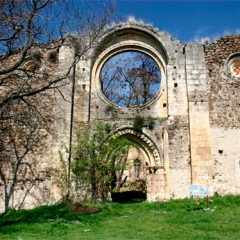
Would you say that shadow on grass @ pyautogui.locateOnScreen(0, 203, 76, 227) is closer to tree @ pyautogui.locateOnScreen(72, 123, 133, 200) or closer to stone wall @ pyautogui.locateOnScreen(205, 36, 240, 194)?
tree @ pyautogui.locateOnScreen(72, 123, 133, 200)

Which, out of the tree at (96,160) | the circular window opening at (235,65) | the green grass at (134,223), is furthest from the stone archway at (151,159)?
the circular window opening at (235,65)

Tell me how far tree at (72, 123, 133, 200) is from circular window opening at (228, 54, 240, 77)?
530 cm

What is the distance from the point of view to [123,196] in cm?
1895

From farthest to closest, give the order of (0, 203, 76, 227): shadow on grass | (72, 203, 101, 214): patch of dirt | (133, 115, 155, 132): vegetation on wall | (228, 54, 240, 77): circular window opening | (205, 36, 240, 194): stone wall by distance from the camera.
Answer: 1. (228, 54, 240, 77): circular window opening
2. (133, 115, 155, 132): vegetation on wall
3. (205, 36, 240, 194): stone wall
4. (72, 203, 101, 214): patch of dirt
5. (0, 203, 76, 227): shadow on grass

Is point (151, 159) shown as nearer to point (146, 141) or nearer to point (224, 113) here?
point (146, 141)

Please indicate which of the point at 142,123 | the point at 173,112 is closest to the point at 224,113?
the point at 173,112

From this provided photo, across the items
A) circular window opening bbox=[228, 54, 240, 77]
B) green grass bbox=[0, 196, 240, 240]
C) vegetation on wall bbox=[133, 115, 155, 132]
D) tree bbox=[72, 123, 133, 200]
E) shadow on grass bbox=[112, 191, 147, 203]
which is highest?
circular window opening bbox=[228, 54, 240, 77]

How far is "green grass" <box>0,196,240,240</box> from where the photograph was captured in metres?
8.45

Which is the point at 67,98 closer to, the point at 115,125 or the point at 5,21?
the point at 115,125

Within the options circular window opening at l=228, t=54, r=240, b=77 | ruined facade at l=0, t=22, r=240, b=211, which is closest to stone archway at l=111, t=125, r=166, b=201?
ruined facade at l=0, t=22, r=240, b=211

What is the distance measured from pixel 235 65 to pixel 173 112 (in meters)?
3.45

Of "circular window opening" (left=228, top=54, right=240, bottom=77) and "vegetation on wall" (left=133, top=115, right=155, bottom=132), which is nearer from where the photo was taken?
"vegetation on wall" (left=133, top=115, right=155, bottom=132)

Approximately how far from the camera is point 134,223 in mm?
10094

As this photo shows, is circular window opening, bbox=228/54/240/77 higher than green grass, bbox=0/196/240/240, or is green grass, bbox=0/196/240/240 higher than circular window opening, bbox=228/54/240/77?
circular window opening, bbox=228/54/240/77
